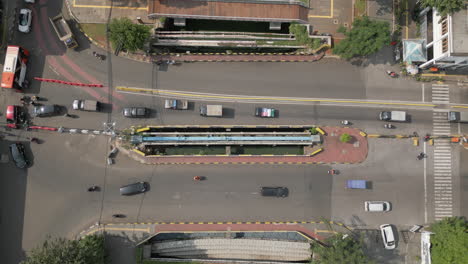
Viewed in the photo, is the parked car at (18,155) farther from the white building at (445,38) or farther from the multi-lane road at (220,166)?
the white building at (445,38)

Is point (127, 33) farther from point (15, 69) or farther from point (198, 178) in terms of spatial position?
point (198, 178)

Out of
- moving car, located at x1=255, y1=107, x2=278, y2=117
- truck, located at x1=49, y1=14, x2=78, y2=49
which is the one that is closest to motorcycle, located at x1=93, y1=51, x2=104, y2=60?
truck, located at x1=49, y1=14, x2=78, y2=49

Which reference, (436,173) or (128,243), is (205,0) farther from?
(436,173)

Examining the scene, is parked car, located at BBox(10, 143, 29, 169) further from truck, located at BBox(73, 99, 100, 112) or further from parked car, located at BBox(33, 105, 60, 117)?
truck, located at BBox(73, 99, 100, 112)

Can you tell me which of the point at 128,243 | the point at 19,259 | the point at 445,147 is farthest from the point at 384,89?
the point at 19,259

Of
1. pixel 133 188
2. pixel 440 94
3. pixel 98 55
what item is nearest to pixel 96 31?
pixel 98 55
